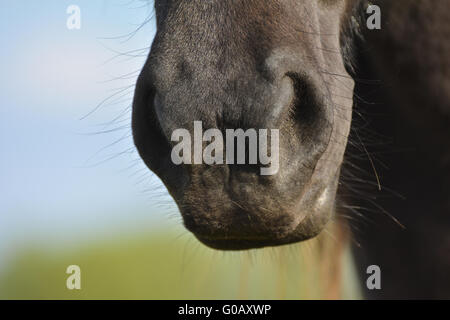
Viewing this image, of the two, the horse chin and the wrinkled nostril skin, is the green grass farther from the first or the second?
the wrinkled nostril skin

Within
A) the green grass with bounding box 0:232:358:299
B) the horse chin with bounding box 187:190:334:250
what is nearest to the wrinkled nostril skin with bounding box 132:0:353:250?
the horse chin with bounding box 187:190:334:250

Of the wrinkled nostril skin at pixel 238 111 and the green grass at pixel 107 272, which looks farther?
the green grass at pixel 107 272

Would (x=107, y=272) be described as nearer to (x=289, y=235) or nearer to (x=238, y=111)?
(x=289, y=235)

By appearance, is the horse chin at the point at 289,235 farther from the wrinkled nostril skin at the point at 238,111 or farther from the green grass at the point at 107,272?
the green grass at the point at 107,272

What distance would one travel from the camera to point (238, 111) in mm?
1268

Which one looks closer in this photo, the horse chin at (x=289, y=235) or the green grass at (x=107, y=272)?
the horse chin at (x=289, y=235)

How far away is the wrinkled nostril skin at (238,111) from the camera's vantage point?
128 centimetres

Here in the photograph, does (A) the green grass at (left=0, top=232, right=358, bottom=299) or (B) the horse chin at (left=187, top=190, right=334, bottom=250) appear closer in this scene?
(B) the horse chin at (left=187, top=190, right=334, bottom=250)

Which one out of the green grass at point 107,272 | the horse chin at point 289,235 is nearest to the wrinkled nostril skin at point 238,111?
the horse chin at point 289,235

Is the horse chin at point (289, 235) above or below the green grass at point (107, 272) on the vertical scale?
below

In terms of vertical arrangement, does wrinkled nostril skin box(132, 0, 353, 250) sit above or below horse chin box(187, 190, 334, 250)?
above

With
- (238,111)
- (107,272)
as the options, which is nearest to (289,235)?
(238,111)

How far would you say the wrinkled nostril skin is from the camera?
50.4 inches

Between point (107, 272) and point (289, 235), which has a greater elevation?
point (107, 272)
